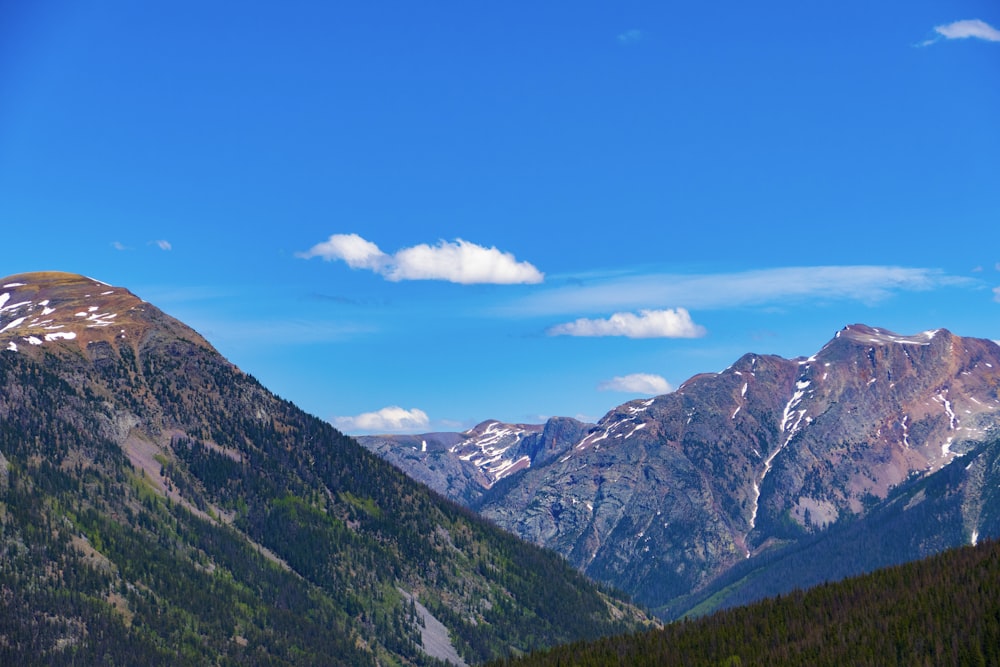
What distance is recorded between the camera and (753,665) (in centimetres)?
19975

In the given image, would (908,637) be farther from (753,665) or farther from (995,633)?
(753,665)

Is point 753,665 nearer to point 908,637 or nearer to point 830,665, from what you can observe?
point 830,665

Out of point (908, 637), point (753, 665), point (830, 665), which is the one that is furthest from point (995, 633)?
point (753, 665)

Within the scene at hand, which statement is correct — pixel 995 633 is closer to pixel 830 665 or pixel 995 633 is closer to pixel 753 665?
pixel 830 665

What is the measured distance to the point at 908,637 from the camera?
194m

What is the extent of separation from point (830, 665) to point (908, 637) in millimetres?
14263

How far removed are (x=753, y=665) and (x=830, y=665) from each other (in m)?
13.5

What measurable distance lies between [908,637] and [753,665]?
87.3 ft

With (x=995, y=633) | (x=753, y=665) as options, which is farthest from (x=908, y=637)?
(x=753, y=665)

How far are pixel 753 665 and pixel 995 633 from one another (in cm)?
4050

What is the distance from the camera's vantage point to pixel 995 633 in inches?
7525

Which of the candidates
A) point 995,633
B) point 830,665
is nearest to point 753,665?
point 830,665

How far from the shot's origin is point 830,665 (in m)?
193
